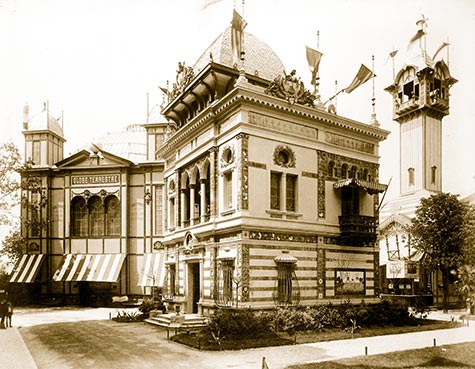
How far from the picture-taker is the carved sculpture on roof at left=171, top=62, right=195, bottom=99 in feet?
94.5

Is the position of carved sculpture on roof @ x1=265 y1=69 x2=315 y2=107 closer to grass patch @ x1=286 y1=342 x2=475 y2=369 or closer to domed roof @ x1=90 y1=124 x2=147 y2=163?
grass patch @ x1=286 y1=342 x2=475 y2=369

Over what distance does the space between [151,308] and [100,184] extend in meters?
18.6

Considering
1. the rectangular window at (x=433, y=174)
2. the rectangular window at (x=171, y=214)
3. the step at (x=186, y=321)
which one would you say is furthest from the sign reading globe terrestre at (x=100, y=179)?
the rectangular window at (x=433, y=174)

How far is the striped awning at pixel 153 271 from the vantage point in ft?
132

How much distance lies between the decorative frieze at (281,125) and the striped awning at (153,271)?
794 inches

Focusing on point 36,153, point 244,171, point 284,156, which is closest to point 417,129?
point 284,156

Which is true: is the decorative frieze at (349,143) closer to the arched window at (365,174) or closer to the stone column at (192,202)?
the arched window at (365,174)

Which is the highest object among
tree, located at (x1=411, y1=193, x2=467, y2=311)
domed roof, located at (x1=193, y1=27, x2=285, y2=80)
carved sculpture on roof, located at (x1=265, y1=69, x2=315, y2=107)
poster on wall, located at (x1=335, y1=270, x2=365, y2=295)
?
domed roof, located at (x1=193, y1=27, x2=285, y2=80)

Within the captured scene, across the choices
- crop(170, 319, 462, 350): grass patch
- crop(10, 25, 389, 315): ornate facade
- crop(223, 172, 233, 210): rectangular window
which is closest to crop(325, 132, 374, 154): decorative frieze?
crop(10, 25, 389, 315): ornate facade

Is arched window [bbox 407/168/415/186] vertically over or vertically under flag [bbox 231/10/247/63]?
under

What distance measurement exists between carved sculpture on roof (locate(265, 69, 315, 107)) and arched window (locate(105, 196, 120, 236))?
992 inches

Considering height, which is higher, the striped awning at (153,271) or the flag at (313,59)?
the flag at (313,59)

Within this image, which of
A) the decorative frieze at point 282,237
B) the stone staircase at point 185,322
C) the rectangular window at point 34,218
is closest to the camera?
the decorative frieze at point 282,237

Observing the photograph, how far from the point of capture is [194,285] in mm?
27953
